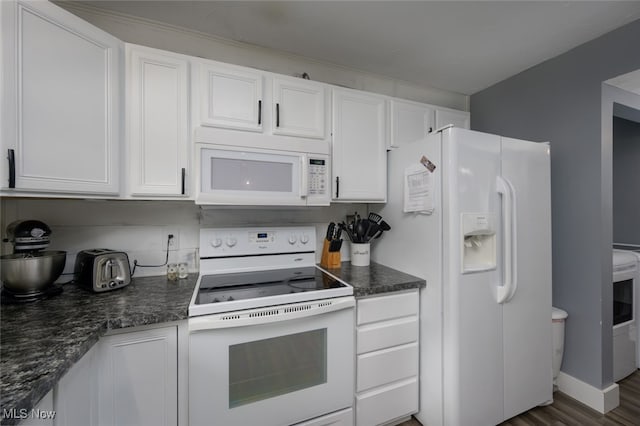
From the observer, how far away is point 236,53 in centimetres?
188

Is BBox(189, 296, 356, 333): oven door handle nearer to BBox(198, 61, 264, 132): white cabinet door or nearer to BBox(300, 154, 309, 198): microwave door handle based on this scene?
BBox(300, 154, 309, 198): microwave door handle

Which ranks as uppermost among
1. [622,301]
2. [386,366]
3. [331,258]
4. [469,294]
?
[331,258]

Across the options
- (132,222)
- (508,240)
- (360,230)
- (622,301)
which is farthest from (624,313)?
(132,222)

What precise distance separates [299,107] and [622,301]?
2.90m

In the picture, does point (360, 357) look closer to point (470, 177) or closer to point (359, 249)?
point (359, 249)

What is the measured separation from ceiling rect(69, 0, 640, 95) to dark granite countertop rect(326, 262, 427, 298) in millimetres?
1655

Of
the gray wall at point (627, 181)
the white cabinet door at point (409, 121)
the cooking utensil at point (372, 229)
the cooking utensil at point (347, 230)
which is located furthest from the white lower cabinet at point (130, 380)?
the gray wall at point (627, 181)

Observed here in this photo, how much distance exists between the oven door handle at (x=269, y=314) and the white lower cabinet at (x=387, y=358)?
0.20 m

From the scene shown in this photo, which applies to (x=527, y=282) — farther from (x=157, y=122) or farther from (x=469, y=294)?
(x=157, y=122)

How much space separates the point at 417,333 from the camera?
1.65 m

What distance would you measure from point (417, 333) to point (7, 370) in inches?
71.0

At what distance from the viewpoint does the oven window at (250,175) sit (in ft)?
4.81

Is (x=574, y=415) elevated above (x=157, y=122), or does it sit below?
below

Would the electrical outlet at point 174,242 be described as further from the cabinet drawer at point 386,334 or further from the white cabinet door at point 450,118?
the white cabinet door at point 450,118
